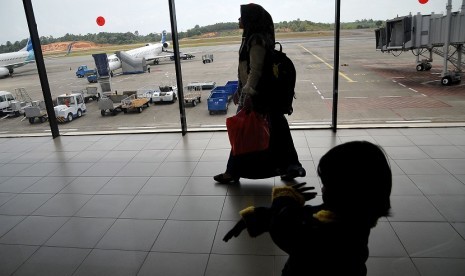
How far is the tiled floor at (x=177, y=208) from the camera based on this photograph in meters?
1.89

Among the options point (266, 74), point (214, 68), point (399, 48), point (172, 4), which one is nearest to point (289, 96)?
point (266, 74)

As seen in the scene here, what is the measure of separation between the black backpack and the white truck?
7706mm

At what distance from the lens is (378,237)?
2.01 m

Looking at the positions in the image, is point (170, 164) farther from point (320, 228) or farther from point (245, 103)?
point (320, 228)

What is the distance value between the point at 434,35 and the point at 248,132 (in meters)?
10.5

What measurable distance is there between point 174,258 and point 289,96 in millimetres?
1480

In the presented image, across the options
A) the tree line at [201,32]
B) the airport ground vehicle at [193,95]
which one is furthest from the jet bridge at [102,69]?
the tree line at [201,32]

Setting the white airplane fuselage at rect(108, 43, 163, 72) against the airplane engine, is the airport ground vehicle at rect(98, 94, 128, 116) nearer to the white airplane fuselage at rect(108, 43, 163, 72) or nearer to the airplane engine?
the white airplane fuselage at rect(108, 43, 163, 72)

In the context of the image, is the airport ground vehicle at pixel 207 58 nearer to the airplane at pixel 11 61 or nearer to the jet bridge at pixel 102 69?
the jet bridge at pixel 102 69

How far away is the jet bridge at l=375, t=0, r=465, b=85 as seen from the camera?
376 inches

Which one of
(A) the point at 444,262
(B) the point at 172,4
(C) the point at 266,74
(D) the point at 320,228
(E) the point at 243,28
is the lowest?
(A) the point at 444,262

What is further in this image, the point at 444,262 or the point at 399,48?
the point at 399,48

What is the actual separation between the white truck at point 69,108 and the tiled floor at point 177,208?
192 inches

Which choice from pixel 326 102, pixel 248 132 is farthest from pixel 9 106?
pixel 248 132
